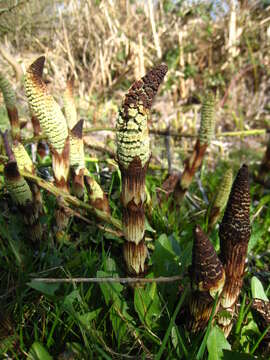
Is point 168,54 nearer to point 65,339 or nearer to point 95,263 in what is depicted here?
point 95,263

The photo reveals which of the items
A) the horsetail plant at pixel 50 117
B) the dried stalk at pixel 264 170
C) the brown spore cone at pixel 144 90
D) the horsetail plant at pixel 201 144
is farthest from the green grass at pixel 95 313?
the dried stalk at pixel 264 170

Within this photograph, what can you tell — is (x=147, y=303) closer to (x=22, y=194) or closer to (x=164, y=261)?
(x=164, y=261)

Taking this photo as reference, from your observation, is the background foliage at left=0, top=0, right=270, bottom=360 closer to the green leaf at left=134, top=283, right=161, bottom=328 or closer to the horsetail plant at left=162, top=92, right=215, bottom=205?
the green leaf at left=134, top=283, right=161, bottom=328

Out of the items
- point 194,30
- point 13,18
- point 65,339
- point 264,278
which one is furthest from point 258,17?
point 65,339

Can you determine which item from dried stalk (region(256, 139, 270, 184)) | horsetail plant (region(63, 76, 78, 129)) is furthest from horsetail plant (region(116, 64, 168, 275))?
dried stalk (region(256, 139, 270, 184))

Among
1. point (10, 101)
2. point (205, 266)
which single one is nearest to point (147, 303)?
point (205, 266)

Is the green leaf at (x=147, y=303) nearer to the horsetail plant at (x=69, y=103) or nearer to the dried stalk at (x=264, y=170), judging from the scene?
the horsetail plant at (x=69, y=103)

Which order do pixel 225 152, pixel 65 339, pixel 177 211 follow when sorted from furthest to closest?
pixel 225 152 < pixel 177 211 < pixel 65 339
